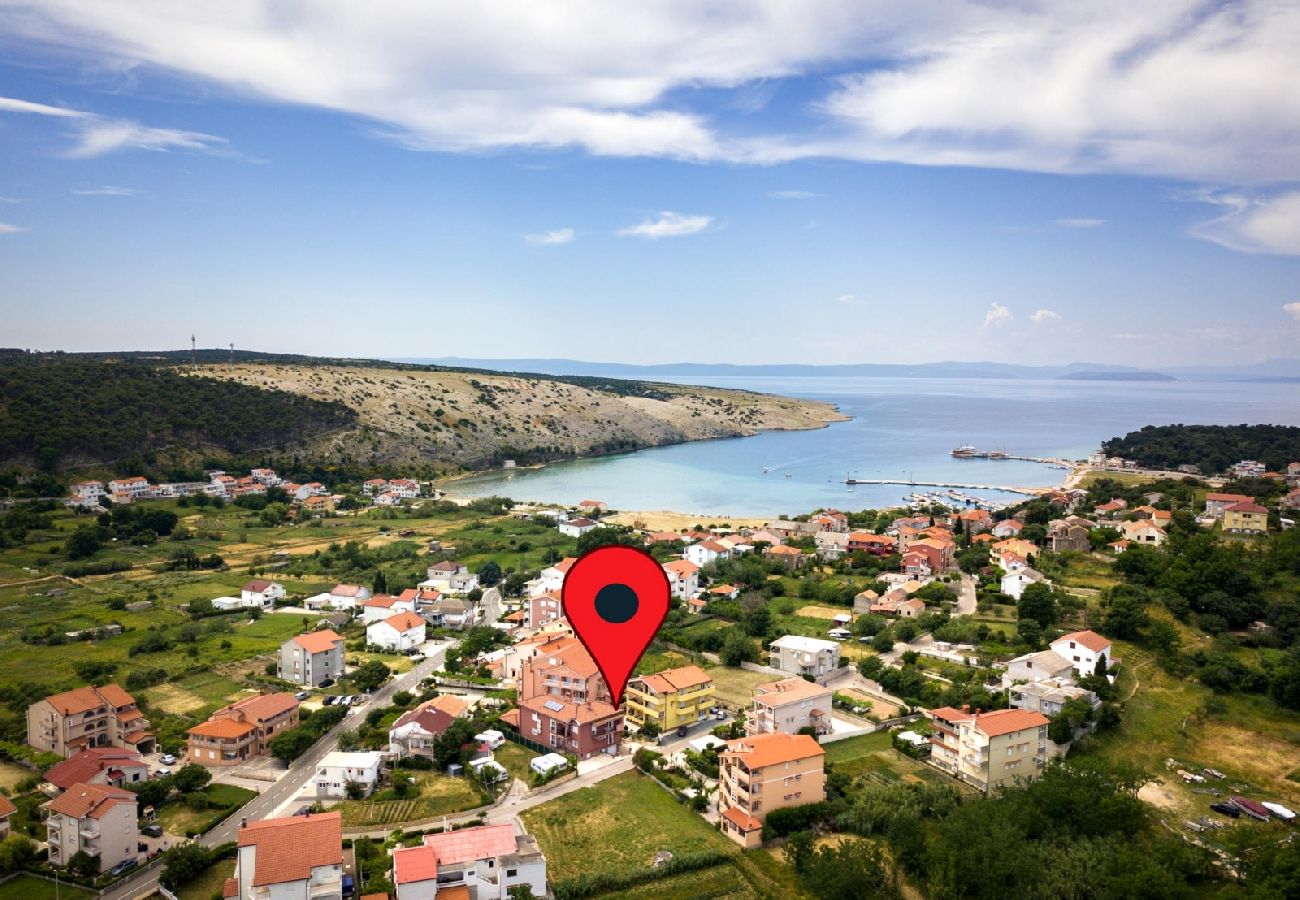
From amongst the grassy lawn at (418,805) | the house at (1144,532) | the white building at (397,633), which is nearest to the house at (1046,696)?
the grassy lawn at (418,805)

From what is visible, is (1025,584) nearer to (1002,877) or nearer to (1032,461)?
(1002,877)

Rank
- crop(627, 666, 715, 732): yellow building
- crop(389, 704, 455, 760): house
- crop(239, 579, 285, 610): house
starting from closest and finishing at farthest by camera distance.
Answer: crop(389, 704, 455, 760): house → crop(627, 666, 715, 732): yellow building → crop(239, 579, 285, 610): house

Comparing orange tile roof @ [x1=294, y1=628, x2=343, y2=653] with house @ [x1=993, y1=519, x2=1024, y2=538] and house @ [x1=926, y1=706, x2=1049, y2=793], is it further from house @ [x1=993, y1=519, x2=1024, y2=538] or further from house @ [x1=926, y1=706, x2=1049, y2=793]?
house @ [x1=993, y1=519, x2=1024, y2=538]

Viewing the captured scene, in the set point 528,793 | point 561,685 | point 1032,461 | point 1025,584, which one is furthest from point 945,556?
point 1032,461

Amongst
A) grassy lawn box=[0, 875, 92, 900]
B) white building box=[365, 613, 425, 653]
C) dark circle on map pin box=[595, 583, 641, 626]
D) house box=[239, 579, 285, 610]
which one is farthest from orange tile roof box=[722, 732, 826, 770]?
house box=[239, 579, 285, 610]

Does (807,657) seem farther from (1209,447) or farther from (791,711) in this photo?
(1209,447)

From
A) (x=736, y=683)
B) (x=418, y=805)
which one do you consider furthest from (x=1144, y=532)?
(x=418, y=805)

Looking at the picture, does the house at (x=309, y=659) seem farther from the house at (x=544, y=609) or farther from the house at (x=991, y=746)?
the house at (x=991, y=746)
